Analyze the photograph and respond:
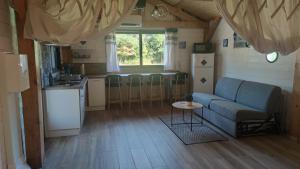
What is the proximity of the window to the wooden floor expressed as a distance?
2.65 metres

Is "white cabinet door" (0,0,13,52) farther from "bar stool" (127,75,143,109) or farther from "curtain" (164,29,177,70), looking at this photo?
"curtain" (164,29,177,70)

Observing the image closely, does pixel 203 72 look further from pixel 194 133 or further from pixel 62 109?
pixel 62 109

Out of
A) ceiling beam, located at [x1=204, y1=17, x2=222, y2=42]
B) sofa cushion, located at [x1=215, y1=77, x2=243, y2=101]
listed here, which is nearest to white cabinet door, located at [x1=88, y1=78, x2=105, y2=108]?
sofa cushion, located at [x1=215, y1=77, x2=243, y2=101]

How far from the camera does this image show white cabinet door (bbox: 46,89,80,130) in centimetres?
364

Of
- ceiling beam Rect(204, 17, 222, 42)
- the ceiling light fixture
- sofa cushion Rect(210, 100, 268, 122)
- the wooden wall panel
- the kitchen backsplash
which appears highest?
the ceiling light fixture

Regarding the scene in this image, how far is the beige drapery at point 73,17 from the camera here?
202 centimetres

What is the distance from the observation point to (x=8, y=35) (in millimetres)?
2383

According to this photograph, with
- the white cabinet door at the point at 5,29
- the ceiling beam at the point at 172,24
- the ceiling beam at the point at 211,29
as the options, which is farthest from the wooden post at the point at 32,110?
the ceiling beam at the point at 211,29

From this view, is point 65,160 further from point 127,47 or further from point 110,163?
point 127,47

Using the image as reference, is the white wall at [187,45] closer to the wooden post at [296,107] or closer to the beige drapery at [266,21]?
the wooden post at [296,107]

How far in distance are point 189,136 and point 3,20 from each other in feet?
9.98

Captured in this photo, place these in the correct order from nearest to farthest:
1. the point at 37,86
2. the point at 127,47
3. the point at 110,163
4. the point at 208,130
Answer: the point at 37,86
the point at 110,163
the point at 208,130
the point at 127,47

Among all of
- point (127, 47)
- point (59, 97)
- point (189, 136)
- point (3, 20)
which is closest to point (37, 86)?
point (3, 20)

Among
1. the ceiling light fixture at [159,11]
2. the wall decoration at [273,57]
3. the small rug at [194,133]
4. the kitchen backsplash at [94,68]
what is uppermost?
the ceiling light fixture at [159,11]
